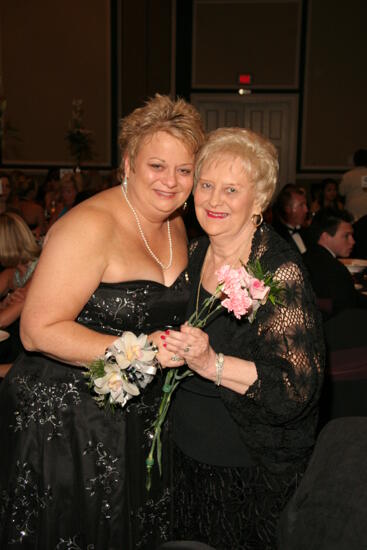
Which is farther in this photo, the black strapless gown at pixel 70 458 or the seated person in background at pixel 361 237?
the seated person in background at pixel 361 237

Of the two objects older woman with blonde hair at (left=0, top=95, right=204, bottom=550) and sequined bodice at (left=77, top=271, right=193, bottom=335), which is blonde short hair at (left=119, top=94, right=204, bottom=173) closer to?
older woman with blonde hair at (left=0, top=95, right=204, bottom=550)

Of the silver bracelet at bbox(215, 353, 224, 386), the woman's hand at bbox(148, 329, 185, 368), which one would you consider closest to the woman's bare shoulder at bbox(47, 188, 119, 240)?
the woman's hand at bbox(148, 329, 185, 368)

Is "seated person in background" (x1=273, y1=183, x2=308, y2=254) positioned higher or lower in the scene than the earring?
lower

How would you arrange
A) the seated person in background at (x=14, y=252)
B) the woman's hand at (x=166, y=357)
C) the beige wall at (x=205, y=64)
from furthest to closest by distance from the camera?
1. the beige wall at (x=205, y=64)
2. the seated person in background at (x=14, y=252)
3. the woman's hand at (x=166, y=357)

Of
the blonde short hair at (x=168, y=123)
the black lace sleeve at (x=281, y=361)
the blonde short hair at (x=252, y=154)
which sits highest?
the blonde short hair at (x=168, y=123)

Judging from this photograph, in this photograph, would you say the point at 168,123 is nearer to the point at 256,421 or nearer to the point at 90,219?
the point at 90,219

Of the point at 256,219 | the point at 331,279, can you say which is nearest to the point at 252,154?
the point at 256,219

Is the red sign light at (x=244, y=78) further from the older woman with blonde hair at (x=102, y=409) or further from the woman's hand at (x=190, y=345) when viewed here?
the woman's hand at (x=190, y=345)

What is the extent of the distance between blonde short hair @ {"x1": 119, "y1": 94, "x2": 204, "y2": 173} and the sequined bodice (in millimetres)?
468

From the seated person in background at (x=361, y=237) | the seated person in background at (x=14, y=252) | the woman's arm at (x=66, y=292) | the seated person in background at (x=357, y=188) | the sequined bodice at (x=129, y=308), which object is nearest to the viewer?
the woman's arm at (x=66, y=292)

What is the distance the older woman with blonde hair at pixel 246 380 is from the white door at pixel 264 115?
1030 cm

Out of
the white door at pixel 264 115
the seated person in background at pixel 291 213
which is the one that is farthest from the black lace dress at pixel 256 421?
the white door at pixel 264 115

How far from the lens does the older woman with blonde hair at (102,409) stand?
79.7 inches

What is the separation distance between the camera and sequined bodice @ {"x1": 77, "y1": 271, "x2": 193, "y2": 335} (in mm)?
1994
